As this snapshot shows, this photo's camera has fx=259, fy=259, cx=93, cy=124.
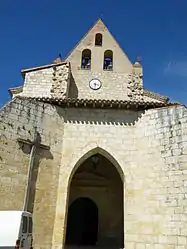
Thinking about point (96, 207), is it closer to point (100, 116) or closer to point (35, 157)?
point (100, 116)

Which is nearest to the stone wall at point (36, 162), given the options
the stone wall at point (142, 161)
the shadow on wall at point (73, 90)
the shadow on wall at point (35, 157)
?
the shadow on wall at point (35, 157)

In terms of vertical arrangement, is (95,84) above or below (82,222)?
above

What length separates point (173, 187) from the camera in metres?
7.16

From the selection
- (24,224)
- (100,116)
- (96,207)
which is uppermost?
(100,116)

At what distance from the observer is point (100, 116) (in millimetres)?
8703

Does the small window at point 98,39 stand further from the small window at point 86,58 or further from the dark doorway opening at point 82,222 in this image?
the dark doorway opening at point 82,222

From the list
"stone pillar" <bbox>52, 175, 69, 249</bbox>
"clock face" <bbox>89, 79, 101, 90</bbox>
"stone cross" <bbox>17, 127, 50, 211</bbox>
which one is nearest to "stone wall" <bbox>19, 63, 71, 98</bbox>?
"clock face" <bbox>89, 79, 101, 90</bbox>

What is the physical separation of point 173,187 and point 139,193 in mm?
1013

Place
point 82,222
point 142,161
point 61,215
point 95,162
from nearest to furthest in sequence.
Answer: point 61,215 → point 142,161 → point 95,162 → point 82,222

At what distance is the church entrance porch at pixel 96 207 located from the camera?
10195mm

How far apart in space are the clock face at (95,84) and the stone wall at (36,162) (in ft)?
19.5

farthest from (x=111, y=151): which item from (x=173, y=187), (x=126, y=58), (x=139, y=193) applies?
(x=126, y=58)

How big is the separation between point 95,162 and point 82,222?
3142 millimetres

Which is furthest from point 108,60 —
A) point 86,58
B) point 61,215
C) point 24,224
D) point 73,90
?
point 24,224
